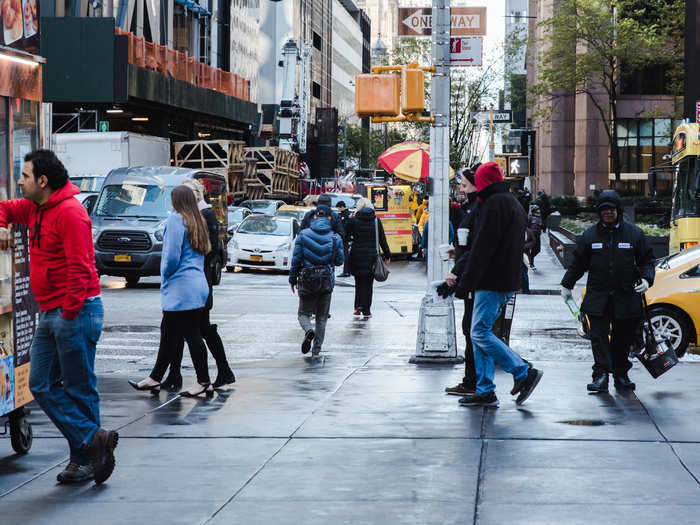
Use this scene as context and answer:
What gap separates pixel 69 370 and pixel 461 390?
411 cm

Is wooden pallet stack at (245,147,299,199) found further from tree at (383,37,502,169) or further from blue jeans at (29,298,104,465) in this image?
blue jeans at (29,298,104,465)

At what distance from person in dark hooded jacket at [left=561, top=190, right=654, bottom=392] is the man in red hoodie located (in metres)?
4.72

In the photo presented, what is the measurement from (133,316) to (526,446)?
10931mm

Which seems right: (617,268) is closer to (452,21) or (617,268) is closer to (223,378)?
(223,378)

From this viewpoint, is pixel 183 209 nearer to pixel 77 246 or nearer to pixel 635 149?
pixel 77 246

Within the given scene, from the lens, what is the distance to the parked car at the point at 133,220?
74.3 ft

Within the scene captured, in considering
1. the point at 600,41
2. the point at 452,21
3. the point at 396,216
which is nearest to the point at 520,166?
the point at 396,216

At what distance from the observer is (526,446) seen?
24.5 feet

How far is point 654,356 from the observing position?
9836 millimetres

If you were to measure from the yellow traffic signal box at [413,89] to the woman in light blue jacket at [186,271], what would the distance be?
2996mm

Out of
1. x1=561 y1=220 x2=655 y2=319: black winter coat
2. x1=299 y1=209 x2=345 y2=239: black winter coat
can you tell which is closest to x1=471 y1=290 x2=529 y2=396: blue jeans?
x1=561 y1=220 x2=655 y2=319: black winter coat

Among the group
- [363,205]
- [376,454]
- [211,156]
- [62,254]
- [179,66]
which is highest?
[179,66]

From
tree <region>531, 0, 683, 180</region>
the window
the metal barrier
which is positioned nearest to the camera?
the metal barrier

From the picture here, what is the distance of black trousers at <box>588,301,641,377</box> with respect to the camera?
384 inches
